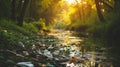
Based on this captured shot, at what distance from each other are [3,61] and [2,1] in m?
15.0

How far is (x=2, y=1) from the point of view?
70.3 feet

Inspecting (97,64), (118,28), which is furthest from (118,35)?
(97,64)

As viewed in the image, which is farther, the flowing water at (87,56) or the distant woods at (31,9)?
the distant woods at (31,9)

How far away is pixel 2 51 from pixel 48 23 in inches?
1775

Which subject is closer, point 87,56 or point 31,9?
point 87,56

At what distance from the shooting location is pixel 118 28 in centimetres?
1678

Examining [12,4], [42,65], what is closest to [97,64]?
[42,65]

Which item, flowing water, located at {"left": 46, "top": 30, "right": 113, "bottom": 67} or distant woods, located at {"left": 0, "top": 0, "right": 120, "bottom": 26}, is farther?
distant woods, located at {"left": 0, "top": 0, "right": 120, "bottom": 26}

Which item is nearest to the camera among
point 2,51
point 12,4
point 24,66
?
point 24,66

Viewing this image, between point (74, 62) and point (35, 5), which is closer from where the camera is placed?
point (74, 62)

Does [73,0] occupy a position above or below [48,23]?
above

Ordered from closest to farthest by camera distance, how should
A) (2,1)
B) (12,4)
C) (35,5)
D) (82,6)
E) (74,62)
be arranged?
(74,62)
(2,1)
(12,4)
(35,5)
(82,6)

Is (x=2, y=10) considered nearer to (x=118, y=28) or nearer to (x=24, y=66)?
(x=118, y=28)

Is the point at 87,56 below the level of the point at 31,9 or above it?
above
